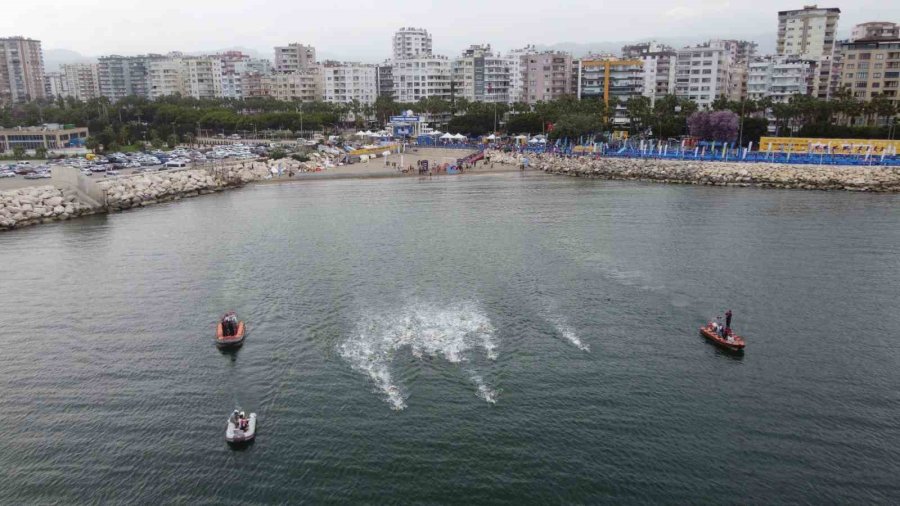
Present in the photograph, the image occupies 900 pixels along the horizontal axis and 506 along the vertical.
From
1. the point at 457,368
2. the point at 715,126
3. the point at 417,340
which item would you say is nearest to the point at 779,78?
the point at 715,126

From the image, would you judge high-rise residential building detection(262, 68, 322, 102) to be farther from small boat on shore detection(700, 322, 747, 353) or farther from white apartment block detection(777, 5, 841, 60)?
small boat on shore detection(700, 322, 747, 353)

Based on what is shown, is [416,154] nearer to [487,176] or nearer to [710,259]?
[487,176]

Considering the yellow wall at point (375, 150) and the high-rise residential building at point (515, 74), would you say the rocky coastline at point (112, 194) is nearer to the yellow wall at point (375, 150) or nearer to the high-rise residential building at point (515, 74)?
the yellow wall at point (375, 150)

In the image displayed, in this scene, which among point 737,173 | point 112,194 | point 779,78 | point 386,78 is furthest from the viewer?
point 386,78

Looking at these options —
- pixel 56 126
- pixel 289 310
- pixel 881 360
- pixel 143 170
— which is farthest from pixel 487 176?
pixel 56 126

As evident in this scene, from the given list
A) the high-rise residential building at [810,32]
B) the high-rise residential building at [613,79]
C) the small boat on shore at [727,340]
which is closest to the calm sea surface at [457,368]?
the small boat on shore at [727,340]

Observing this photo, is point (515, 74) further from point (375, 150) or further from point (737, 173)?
point (737, 173)

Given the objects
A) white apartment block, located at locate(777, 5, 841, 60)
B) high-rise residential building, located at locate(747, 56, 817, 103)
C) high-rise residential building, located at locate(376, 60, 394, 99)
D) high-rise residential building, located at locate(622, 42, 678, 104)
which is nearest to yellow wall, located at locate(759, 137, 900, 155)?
high-rise residential building, located at locate(747, 56, 817, 103)

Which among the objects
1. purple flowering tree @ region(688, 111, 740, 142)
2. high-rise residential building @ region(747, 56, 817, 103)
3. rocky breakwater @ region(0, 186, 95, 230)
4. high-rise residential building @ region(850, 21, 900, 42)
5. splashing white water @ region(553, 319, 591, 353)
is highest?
high-rise residential building @ region(850, 21, 900, 42)
